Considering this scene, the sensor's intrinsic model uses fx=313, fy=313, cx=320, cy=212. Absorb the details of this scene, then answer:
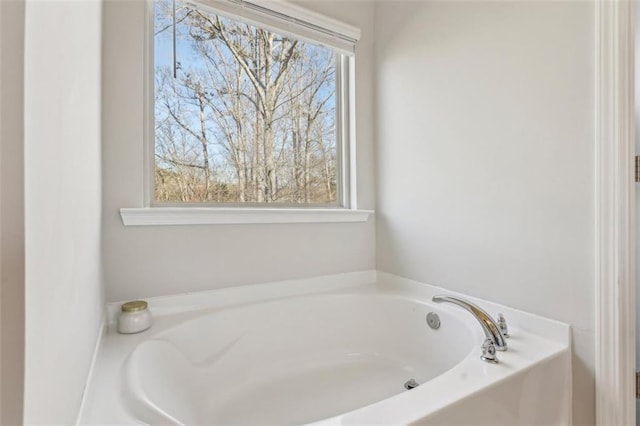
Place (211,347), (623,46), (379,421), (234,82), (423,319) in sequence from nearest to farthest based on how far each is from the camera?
(379,421)
(623,46)
(211,347)
(423,319)
(234,82)

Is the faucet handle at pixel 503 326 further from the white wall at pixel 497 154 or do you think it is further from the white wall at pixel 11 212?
the white wall at pixel 11 212

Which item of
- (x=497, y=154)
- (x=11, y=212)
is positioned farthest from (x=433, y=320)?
(x=11, y=212)

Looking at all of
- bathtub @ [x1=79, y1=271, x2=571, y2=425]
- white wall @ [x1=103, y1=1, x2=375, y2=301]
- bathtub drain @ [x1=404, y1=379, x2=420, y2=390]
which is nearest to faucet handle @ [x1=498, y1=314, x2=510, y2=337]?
bathtub @ [x1=79, y1=271, x2=571, y2=425]

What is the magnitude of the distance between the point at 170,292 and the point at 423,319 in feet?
3.79

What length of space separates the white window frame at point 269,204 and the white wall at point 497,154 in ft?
0.75

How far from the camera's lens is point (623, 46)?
3.16 feet

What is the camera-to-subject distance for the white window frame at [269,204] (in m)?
1.35

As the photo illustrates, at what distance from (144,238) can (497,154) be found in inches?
58.5

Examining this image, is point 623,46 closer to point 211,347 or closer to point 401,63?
point 401,63

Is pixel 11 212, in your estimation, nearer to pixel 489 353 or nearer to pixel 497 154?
pixel 489 353

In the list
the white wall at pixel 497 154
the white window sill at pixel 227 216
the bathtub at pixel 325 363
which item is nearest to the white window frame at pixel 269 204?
the white window sill at pixel 227 216

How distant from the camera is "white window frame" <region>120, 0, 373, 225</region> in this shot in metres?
1.35

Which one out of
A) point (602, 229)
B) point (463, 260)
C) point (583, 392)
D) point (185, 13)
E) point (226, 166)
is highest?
point (185, 13)

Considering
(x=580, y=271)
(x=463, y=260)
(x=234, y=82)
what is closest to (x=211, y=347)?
(x=463, y=260)
